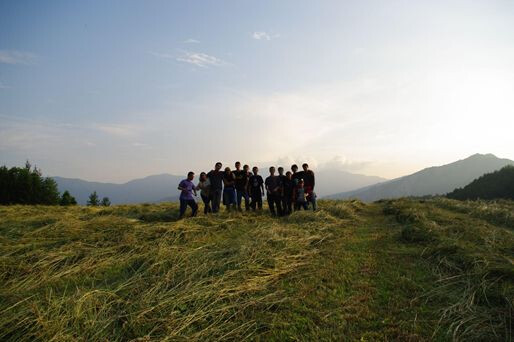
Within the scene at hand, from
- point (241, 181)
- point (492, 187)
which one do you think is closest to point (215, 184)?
point (241, 181)

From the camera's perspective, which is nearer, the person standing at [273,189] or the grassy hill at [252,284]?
the grassy hill at [252,284]

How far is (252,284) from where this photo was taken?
459 cm

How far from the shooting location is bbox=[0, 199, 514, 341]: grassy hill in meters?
3.43

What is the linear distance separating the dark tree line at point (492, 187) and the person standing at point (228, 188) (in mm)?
46971

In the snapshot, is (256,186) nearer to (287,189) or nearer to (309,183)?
(287,189)

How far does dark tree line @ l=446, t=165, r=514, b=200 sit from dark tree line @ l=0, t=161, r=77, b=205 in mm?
58266

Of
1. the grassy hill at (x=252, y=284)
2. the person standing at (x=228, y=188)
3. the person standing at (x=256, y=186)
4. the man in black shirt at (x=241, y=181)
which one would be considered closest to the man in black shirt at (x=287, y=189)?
the person standing at (x=256, y=186)

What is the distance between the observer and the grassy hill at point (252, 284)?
11.2ft

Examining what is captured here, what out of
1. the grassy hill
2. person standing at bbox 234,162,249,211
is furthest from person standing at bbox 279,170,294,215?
the grassy hill

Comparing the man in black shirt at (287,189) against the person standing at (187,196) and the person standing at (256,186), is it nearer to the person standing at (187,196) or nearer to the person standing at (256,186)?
the person standing at (256,186)

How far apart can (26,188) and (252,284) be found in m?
40.0

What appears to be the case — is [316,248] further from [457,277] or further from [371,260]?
[457,277]

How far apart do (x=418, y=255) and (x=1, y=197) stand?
138ft

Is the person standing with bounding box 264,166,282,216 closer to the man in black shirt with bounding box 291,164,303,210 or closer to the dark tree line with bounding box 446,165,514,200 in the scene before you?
the man in black shirt with bounding box 291,164,303,210
